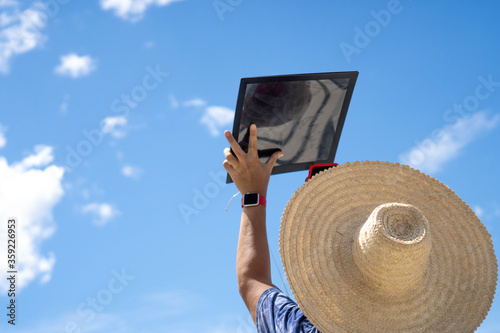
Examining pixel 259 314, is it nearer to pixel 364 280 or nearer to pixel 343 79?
pixel 364 280

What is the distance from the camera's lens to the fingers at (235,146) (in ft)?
9.16

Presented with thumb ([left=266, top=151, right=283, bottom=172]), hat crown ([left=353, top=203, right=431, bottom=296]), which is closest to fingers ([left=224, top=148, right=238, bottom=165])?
thumb ([left=266, top=151, right=283, bottom=172])

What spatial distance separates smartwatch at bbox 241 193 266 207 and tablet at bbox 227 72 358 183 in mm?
498

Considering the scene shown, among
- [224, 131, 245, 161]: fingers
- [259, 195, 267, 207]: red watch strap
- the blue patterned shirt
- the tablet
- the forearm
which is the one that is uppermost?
the tablet

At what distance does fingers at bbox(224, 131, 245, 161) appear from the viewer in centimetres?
279

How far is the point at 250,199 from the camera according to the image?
2666mm

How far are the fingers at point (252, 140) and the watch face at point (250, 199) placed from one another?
0.93 ft

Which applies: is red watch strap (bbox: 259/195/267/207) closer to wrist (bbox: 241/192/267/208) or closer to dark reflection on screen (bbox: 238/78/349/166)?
wrist (bbox: 241/192/267/208)

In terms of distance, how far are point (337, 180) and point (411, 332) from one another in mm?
679

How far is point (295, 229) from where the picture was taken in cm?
209

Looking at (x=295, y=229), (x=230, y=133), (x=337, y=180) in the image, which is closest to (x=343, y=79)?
(x=230, y=133)

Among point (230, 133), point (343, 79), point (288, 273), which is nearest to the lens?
point (288, 273)

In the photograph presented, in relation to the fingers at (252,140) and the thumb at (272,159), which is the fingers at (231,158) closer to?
the fingers at (252,140)

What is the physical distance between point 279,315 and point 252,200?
0.71m
